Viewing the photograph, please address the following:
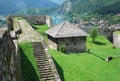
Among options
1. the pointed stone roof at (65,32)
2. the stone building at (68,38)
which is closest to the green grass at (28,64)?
the pointed stone roof at (65,32)

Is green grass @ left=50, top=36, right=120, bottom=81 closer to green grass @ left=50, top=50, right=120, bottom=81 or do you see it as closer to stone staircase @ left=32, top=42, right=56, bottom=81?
green grass @ left=50, top=50, right=120, bottom=81

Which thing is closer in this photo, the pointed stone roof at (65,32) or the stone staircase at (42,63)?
the stone staircase at (42,63)

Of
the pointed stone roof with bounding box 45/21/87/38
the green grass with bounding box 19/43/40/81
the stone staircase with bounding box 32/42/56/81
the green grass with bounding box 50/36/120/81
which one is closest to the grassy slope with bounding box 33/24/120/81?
the green grass with bounding box 50/36/120/81

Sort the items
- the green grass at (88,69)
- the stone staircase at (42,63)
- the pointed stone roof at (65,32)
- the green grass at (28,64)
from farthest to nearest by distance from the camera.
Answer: the pointed stone roof at (65,32) → the green grass at (88,69) → the stone staircase at (42,63) → the green grass at (28,64)

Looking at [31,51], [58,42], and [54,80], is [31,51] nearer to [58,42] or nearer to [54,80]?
[54,80]

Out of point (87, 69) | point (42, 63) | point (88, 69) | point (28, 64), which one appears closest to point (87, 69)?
point (87, 69)

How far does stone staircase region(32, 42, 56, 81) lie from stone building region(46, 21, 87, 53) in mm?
13340

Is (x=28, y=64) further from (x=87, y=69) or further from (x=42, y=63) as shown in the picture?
(x=87, y=69)

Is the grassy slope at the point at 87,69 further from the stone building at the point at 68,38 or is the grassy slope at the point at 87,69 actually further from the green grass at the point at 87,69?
the stone building at the point at 68,38

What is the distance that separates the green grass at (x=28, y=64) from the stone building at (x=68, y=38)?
14133mm

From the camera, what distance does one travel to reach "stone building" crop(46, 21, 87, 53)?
4234 cm

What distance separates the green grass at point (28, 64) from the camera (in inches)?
917

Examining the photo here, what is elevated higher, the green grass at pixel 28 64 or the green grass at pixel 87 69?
the green grass at pixel 28 64

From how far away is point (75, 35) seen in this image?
42469mm
